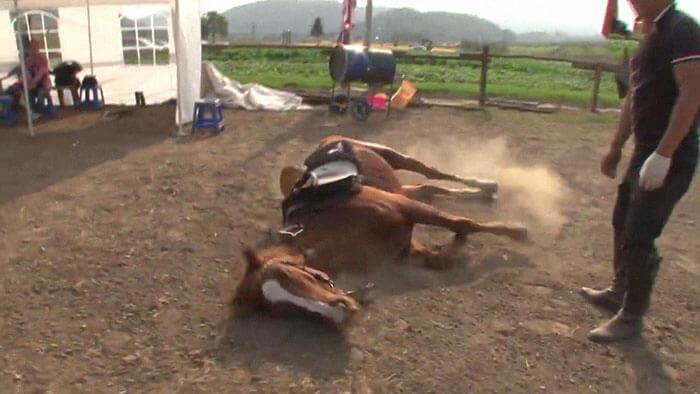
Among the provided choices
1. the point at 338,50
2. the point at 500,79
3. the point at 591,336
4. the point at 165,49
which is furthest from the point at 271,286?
the point at 500,79

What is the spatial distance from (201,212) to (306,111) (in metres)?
6.66

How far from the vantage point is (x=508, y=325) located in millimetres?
3447

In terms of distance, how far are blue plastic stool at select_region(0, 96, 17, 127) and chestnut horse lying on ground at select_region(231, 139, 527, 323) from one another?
7.96 metres

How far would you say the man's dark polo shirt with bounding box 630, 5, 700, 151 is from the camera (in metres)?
2.71

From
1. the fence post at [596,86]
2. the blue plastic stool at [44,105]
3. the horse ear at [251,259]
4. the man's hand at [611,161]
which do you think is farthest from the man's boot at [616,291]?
the blue plastic stool at [44,105]

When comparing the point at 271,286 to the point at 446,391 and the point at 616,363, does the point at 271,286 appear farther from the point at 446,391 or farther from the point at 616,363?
the point at 616,363

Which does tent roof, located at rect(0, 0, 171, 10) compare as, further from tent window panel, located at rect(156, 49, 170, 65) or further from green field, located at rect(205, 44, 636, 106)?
green field, located at rect(205, 44, 636, 106)

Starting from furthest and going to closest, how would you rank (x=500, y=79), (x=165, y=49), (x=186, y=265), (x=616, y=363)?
(x=500, y=79), (x=165, y=49), (x=186, y=265), (x=616, y=363)

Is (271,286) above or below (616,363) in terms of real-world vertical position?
above

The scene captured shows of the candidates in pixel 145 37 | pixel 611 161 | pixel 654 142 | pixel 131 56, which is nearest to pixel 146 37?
pixel 145 37

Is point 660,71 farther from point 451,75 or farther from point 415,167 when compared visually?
point 451,75

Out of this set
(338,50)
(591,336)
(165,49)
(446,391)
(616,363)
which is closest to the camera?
(446,391)

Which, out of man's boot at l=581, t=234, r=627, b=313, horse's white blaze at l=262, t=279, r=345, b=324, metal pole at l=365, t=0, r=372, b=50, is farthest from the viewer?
metal pole at l=365, t=0, r=372, b=50

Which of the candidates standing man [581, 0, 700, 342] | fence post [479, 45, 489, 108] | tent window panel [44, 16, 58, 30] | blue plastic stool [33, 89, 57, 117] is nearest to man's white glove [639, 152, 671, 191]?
standing man [581, 0, 700, 342]
